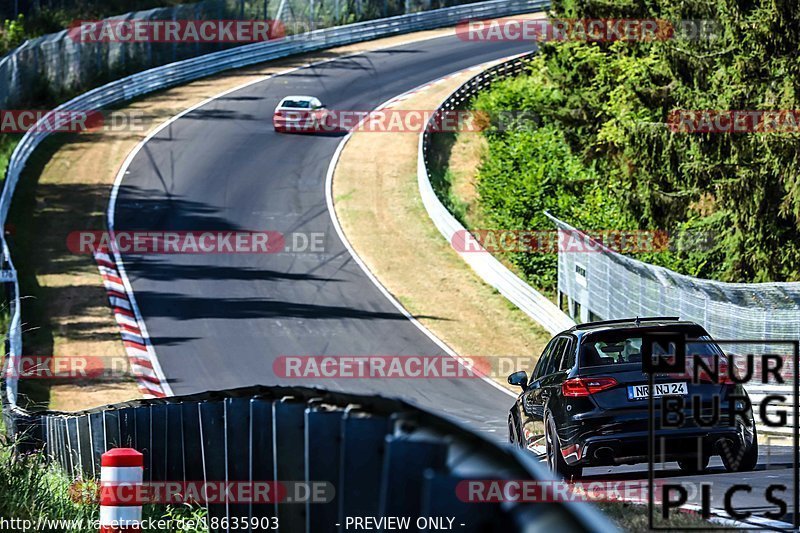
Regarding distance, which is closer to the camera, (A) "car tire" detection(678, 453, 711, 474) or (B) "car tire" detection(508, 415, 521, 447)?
(A) "car tire" detection(678, 453, 711, 474)

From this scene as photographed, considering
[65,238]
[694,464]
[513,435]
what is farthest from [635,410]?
[65,238]

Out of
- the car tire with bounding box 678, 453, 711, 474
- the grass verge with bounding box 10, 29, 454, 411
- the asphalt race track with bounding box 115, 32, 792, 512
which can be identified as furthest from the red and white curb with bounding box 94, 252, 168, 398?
the car tire with bounding box 678, 453, 711, 474

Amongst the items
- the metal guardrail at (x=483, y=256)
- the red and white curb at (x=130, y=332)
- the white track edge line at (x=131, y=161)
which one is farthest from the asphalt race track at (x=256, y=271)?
the metal guardrail at (x=483, y=256)

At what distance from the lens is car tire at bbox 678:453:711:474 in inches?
434

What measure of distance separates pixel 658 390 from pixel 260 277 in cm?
2432

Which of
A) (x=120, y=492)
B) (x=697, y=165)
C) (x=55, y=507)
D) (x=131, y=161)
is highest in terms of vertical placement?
(x=120, y=492)

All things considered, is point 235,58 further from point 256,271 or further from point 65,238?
point 256,271

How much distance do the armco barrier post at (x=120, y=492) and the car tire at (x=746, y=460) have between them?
597cm

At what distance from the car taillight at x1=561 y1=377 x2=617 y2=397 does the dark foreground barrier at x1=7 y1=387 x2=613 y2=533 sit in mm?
3860

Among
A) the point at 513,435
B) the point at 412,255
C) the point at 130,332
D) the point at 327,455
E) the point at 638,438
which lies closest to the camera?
the point at 327,455

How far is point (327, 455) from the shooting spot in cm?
616

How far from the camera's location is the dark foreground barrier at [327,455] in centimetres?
382

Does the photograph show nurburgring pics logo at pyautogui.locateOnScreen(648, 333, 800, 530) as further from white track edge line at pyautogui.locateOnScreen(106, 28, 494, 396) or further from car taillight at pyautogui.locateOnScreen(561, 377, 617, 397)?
white track edge line at pyautogui.locateOnScreen(106, 28, 494, 396)

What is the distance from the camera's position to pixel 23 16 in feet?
187
